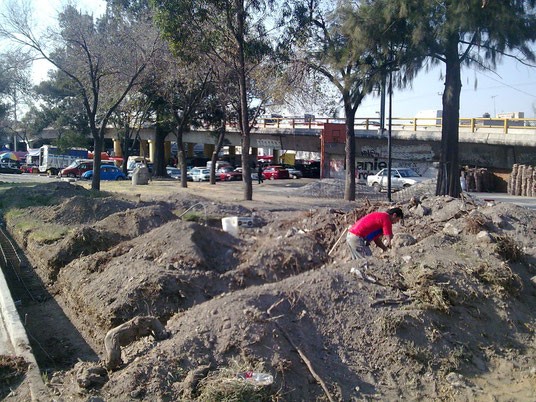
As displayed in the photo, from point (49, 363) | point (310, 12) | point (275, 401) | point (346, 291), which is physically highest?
point (310, 12)

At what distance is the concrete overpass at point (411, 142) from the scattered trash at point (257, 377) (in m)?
32.3

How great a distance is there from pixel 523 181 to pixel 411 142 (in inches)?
388

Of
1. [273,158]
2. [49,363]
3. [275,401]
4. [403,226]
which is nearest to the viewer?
[275,401]

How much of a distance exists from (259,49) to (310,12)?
8.69ft

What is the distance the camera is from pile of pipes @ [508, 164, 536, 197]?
32219 millimetres

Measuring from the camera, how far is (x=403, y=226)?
1084 centimetres

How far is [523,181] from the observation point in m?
32.7

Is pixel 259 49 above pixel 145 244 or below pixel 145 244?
above

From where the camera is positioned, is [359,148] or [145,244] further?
[359,148]

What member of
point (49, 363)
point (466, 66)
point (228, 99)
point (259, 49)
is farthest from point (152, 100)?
point (49, 363)

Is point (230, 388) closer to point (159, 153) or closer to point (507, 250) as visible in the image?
point (507, 250)

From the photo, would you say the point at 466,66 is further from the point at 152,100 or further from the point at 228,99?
the point at 152,100

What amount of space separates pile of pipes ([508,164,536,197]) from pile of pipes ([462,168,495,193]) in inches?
79.4

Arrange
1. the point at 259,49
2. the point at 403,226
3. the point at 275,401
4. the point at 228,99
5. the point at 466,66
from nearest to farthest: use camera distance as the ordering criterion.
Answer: the point at 275,401
the point at 403,226
the point at 466,66
the point at 259,49
the point at 228,99
